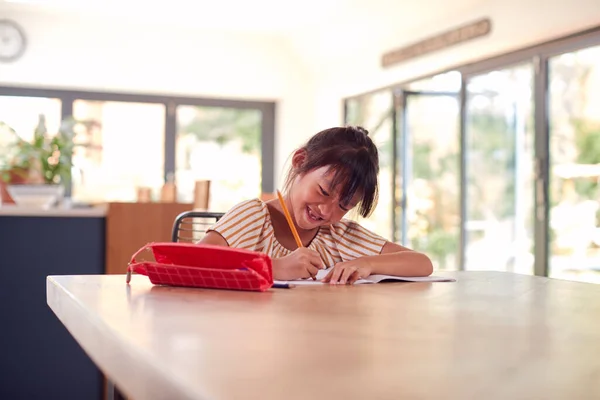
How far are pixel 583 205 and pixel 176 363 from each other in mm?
4251

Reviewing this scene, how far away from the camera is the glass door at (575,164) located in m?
4.29

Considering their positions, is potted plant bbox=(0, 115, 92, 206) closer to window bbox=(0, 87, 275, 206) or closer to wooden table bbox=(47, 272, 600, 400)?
wooden table bbox=(47, 272, 600, 400)

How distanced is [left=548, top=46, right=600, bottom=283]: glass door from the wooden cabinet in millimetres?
2634

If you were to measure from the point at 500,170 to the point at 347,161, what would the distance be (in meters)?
3.90

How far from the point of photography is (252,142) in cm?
791

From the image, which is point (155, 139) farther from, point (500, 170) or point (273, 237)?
point (273, 237)


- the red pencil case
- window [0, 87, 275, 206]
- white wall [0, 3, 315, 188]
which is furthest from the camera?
window [0, 87, 275, 206]

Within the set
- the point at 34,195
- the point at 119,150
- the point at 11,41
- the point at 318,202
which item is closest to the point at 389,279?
the point at 318,202

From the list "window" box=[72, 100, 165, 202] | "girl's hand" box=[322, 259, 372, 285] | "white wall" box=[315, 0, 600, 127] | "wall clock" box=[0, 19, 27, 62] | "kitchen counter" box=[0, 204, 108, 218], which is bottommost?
"girl's hand" box=[322, 259, 372, 285]

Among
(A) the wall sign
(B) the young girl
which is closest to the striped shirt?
(B) the young girl

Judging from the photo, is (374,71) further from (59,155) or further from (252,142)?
(59,155)

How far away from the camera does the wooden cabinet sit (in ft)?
8.77

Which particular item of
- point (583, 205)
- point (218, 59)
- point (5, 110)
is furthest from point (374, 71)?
point (5, 110)

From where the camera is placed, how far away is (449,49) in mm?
5391
